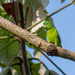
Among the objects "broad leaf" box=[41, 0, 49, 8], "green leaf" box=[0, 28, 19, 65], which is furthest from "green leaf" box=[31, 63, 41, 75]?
"broad leaf" box=[41, 0, 49, 8]

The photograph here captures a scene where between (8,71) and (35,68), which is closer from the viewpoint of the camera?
(8,71)

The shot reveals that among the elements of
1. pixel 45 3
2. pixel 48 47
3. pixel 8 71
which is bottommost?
pixel 8 71

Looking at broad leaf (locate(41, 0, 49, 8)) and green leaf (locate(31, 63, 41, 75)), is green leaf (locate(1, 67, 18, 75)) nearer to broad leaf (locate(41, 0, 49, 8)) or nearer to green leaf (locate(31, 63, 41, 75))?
broad leaf (locate(41, 0, 49, 8))

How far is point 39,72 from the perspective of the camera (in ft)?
6.20

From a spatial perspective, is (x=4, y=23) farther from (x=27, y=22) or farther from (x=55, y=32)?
(x=55, y=32)

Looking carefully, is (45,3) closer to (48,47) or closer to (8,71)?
(8,71)

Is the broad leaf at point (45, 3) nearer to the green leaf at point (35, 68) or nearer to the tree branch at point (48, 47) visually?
the green leaf at point (35, 68)

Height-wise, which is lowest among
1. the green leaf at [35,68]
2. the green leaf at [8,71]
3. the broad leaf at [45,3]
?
the green leaf at [35,68]

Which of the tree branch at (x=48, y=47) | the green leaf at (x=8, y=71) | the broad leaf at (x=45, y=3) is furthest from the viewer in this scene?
the broad leaf at (x=45, y=3)

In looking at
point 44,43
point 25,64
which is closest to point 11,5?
point 25,64

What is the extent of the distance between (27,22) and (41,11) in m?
0.13

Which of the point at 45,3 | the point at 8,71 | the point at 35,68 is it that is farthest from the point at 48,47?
the point at 35,68

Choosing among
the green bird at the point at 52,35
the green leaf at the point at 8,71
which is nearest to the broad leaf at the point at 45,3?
the green leaf at the point at 8,71

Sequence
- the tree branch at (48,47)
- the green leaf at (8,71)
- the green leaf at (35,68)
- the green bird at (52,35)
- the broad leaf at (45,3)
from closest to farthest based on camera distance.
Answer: the tree branch at (48,47) < the green leaf at (8,71) < the broad leaf at (45,3) < the green leaf at (35,68) < the green bird at (52,35)
